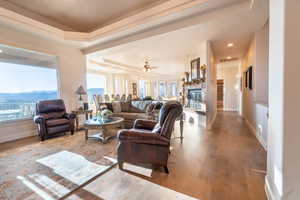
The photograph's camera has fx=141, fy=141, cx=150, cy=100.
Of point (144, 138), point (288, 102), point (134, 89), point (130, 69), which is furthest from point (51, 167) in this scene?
point (134, 89)

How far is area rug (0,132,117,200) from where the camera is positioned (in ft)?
5.81

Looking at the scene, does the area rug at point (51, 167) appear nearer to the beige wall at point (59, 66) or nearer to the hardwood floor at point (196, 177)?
the hardwood floor at point (196, 177)

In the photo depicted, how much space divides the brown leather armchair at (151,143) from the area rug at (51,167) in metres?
0.47

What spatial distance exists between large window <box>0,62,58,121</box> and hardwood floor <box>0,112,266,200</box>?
1.28m

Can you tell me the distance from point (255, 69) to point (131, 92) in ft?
30.8

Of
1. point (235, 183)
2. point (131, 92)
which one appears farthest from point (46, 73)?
point (131, 92)

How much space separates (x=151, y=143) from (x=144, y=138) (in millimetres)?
128

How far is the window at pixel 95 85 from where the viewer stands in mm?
9130

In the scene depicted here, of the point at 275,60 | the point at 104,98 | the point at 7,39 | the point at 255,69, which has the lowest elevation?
the point at 104,98

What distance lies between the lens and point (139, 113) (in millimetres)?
4844

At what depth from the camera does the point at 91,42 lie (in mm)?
4781

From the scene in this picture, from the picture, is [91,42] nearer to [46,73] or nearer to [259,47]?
[46,73]

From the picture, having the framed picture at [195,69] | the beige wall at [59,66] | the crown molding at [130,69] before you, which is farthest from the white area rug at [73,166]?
the crown molding at [130,69]

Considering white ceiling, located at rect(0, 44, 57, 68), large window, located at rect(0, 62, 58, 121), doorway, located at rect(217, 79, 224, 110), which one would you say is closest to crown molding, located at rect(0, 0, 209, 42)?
white ceiling, located at rect(0, 44, 57, 68)
